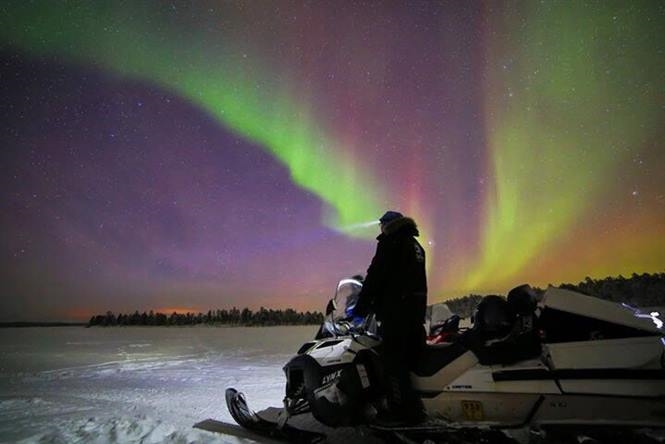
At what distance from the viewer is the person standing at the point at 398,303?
3.19 meters

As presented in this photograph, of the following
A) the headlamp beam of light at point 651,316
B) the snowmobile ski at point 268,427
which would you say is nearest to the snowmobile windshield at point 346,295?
the snowmobile ski at point 268,427

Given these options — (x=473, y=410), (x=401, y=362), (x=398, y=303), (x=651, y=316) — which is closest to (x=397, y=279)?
(x=398, y=303)

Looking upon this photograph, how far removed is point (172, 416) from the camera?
16.0 feet

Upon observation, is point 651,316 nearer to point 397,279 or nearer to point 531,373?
point 531,373

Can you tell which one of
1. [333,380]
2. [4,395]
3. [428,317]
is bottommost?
[4,395]

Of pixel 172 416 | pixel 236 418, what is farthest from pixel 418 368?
pixel 172 416

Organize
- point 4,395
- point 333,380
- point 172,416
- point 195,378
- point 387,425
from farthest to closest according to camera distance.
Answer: point 195,378 → point 4,395 → point 172,416 → point 333,380 → point 387,425

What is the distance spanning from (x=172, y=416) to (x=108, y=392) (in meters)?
2.26

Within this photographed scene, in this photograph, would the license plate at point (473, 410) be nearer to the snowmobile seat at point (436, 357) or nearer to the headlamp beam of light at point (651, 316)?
the snowmobile seat at point (436, 357)

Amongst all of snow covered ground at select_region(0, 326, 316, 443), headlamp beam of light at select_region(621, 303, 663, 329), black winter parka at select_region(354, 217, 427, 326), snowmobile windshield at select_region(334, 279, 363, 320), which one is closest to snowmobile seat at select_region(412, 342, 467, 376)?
black winter parka at select_region(354, 217, 427, 326)

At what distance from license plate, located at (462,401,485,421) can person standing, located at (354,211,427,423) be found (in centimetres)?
34

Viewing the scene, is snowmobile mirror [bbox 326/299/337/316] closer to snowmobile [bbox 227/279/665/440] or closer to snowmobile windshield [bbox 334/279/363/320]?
snowmobile windshield [bbox 334/279/363/320]

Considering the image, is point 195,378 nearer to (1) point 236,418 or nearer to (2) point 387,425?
(1) point 236,418

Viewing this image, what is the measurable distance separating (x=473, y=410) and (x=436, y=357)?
0.45 m
